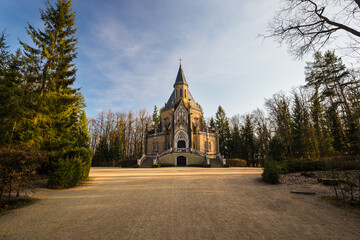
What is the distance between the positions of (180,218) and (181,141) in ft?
97.6

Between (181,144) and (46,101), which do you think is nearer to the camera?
(46,101)

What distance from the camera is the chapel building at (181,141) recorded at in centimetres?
3053

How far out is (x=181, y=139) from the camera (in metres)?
34.5

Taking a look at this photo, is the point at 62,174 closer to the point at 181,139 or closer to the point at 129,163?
the point at 129,163

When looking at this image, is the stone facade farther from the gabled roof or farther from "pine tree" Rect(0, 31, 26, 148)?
"pine tree" Rect(0, 31, 26, 148)

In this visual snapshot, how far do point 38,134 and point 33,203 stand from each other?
5.97 meters

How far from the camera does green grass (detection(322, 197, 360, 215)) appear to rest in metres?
5.71

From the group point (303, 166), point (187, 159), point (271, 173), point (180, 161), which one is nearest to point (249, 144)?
point (187, 159)

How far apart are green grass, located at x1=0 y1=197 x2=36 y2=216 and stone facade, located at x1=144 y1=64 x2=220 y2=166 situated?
23607 millimetres

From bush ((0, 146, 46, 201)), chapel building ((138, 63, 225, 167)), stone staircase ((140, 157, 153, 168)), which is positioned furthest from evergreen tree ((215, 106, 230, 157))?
bush ((0, 146, 46, 201))

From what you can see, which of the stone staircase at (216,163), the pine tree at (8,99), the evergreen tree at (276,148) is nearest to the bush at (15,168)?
the pine tree at (8,99)

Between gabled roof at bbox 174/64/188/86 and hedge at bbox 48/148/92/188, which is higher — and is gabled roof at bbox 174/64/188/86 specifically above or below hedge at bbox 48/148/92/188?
above

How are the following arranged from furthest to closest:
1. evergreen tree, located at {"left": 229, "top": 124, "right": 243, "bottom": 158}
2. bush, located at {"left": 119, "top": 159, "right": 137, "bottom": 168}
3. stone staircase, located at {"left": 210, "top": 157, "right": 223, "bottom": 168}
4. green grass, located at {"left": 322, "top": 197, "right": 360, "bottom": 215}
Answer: evergreen tree, located at {"left": 229, "top": 124, "right": 243, "bottom": 158}, bush, located at {"left": 119, "top": 159, "right": 137, "bottom": 168}, stone staircase, located at {"left": 210, "top": 157, "right": 223, "bottom": 168}, green grass, located at {"left": 322, "top": 197, "right": 360, "bottom": 215}

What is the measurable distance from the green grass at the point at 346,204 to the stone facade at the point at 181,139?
23.9m
